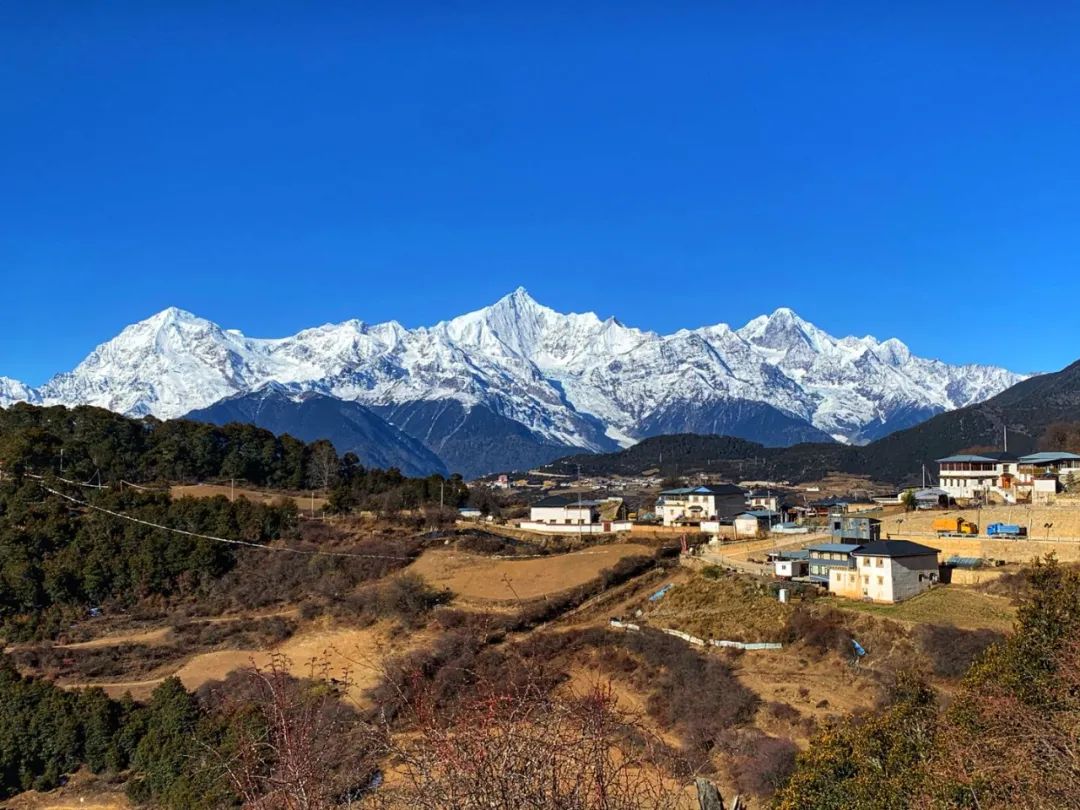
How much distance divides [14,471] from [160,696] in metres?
23.3

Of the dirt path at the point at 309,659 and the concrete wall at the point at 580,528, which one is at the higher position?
the concrete wall at the point at 580,528

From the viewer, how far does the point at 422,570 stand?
38.9 meters

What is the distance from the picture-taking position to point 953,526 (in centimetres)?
3522

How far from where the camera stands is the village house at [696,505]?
5253 centimetres

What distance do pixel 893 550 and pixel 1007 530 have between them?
6.72 m

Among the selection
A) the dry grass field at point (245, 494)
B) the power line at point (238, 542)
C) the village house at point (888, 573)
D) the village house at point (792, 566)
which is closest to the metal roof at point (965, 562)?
the village house at point (888, 573)

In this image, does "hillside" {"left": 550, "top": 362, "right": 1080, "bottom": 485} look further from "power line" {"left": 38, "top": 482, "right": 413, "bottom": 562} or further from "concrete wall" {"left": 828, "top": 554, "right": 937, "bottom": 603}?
"power line" {"left": 38, "top": 482, "right": 413, "bottom": 562}

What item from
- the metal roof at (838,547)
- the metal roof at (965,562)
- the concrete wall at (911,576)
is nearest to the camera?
the concrete wall at (911,576)

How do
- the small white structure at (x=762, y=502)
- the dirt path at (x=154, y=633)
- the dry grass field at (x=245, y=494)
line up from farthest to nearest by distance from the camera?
1. the small white structure at (x=762, y=502)
2. the dry grass field at (x=245, y=494)
3. the dirt path at (x=154, y=633)

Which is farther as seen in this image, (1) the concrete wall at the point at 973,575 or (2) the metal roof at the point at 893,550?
(1) the concrete wall at the point at 973,575

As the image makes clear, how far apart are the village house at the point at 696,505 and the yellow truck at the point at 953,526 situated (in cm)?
1598

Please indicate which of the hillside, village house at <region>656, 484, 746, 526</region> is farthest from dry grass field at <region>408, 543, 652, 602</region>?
the hillside

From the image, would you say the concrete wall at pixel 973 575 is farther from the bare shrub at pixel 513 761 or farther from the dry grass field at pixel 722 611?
the bare shrub at pixel 513 761

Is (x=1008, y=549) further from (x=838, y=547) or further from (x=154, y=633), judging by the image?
(x=154, y=633)
